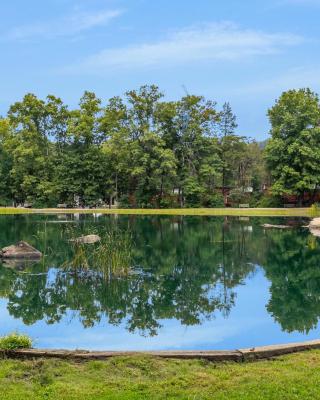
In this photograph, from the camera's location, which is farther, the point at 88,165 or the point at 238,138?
the point at 238,138

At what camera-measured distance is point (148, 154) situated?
152 ft

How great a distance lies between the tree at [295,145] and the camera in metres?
44.0

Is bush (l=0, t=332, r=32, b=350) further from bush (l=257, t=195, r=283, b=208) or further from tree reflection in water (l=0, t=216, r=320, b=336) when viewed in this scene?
bush (l=257, t=195, r=283, b=208)

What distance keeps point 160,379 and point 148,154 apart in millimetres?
41770

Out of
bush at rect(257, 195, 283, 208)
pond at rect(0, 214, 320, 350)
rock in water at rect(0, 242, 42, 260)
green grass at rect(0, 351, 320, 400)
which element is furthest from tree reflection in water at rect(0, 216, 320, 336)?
bush at rect(257, 195, 283, 208)

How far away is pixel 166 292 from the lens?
439 inches

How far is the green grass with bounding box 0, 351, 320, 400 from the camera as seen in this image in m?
4.52

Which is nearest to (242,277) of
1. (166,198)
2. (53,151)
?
(166,198)

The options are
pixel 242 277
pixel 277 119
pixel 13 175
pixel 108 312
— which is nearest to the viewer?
pixel 108 312

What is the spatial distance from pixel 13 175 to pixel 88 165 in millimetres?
8547

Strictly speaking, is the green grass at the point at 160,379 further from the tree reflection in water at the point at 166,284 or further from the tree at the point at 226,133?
the tree at the point at 226,133

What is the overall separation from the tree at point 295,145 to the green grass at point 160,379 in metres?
39.7

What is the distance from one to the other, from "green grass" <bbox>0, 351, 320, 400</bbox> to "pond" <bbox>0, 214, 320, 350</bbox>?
1.99 m

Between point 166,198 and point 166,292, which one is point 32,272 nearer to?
point 166,292
